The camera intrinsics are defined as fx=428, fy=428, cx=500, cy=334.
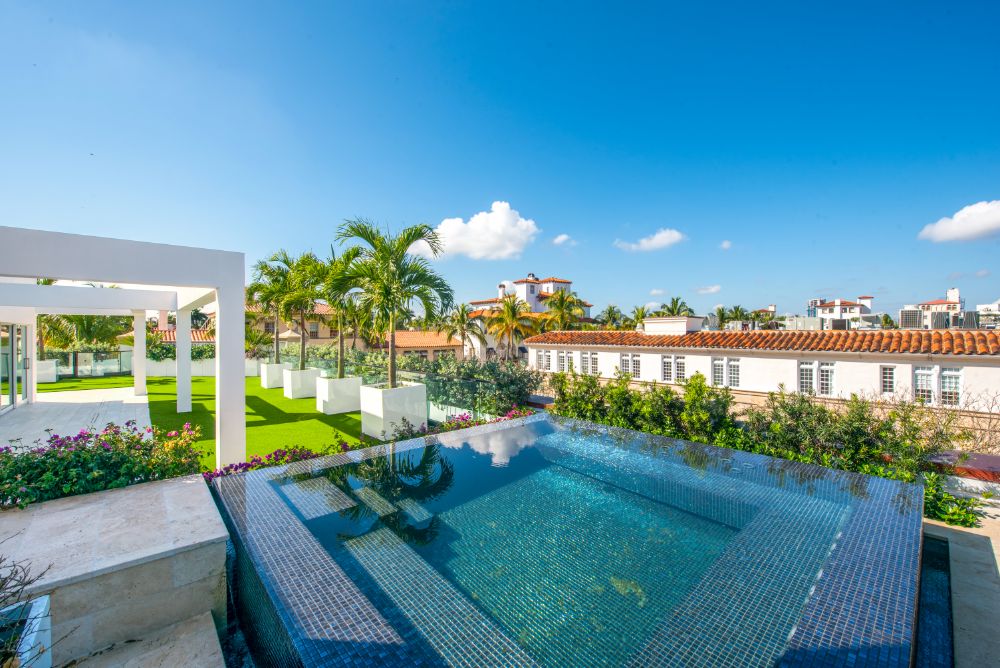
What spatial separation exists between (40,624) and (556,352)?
24.5 m

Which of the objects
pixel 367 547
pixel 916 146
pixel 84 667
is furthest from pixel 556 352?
pixel 84 667

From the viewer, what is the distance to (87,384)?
21266 mm

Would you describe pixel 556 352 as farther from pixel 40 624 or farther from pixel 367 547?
pixel 40 624

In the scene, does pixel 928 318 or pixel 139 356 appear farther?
pixel 928 318

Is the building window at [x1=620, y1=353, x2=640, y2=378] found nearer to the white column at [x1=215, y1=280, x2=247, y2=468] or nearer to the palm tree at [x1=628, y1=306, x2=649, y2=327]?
the white column at [x1=215, y1=280, x2=247, y2=468]

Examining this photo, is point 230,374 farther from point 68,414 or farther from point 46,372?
point 46,372

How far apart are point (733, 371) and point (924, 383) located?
604cm

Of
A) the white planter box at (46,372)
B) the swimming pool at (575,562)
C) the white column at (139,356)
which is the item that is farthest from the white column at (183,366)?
the white planter box at (46,372)

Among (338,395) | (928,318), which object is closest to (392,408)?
(338,395)

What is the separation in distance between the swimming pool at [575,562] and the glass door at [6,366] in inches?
554

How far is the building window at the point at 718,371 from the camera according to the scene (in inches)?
763

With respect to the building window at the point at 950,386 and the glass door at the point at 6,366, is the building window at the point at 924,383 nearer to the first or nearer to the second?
the building window at the point at 950,386

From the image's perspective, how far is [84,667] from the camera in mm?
2959

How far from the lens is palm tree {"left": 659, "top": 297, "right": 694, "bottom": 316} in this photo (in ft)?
169
